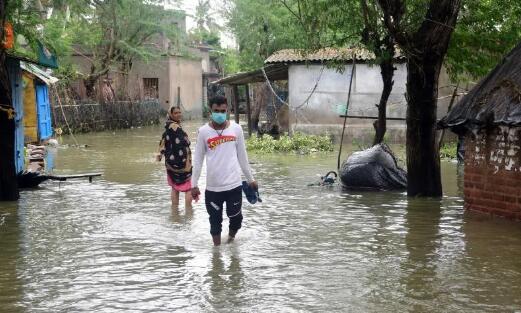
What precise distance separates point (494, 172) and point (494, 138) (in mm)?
442

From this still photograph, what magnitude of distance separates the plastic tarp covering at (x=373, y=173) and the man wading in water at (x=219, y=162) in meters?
5.33

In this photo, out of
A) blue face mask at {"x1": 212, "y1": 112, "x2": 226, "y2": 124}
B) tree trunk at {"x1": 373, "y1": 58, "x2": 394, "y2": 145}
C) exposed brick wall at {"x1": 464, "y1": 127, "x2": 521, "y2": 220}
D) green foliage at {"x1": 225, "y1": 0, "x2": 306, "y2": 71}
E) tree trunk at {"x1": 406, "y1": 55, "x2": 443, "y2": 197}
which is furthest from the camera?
green foliage at {"x1": 225, "y1": 0, "x2": 306, "y2": 71}

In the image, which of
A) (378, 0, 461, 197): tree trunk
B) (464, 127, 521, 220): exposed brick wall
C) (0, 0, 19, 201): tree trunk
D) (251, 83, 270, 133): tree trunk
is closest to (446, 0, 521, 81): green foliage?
(378, 0, 461, 197): tree trunk

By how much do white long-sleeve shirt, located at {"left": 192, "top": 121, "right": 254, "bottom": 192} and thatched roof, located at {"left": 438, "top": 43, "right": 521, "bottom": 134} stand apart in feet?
10.7

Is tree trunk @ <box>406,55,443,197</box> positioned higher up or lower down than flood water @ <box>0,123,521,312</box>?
higher up

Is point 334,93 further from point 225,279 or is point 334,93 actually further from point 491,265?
point 225,279

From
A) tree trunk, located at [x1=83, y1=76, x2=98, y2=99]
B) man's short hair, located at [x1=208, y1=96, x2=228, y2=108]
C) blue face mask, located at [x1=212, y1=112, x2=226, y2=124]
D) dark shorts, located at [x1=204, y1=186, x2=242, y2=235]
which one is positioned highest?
tree trunk, located at [x1=83, y1=76, x2=98, y2=99]

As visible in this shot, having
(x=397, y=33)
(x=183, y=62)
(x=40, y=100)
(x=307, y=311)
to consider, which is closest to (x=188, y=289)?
(x=307, y=311)

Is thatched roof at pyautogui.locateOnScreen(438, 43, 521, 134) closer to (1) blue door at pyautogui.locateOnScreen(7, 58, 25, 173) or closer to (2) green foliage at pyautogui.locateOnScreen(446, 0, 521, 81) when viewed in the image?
(2) green foliage at pyautogui.locateOnScreen(446, 0, 521, 81)

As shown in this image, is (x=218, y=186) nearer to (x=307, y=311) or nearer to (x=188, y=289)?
(x=188, y=289)

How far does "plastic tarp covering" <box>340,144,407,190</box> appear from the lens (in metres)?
12.7

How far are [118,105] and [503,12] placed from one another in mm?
25776

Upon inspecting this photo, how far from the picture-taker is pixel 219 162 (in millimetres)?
7559

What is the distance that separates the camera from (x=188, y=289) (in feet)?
20.0
